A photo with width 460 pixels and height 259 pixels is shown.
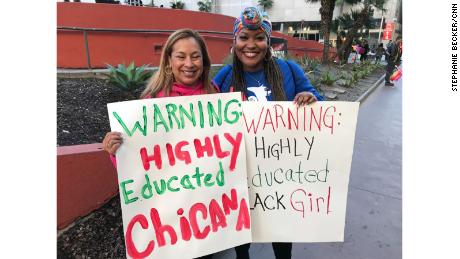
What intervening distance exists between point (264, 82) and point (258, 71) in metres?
0.07

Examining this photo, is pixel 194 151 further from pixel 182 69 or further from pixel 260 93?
pixel 260 93

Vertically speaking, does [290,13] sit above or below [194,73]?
above

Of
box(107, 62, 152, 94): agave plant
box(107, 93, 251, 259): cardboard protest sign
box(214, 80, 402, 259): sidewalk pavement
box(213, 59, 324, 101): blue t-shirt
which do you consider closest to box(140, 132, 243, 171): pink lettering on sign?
box(107, 93, 251, 259): cardboard protest sign

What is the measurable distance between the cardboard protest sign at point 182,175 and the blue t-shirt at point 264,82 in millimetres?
245

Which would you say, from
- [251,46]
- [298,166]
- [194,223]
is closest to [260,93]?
[251,46]

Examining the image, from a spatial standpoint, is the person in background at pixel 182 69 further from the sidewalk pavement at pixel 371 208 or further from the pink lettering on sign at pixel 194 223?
the sidewalk pavement at pixel 371 208

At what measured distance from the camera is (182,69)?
165 centimetres

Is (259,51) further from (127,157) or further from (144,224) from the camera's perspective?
(144,224)

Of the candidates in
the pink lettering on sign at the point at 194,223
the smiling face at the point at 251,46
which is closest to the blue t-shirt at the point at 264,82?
the smiling face at the point at 251,46

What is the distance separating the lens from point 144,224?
1512 millimetres

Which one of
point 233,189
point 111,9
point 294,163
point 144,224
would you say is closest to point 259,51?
point 294,163

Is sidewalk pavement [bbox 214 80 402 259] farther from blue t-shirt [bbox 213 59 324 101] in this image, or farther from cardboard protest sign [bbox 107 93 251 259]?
blue t-shirt [bbox 213 59 324 101]

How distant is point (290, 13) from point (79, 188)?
5187cm

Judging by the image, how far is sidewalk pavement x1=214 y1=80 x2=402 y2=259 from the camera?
260 centimetres
